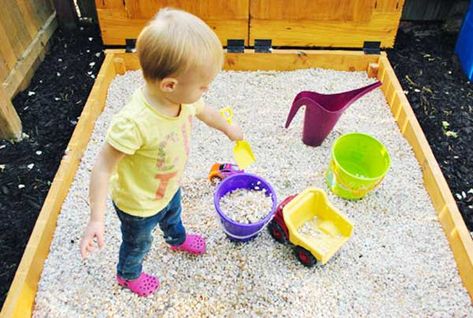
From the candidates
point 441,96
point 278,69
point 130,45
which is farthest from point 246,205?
point 441,96

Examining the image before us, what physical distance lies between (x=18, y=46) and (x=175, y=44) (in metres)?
1.78

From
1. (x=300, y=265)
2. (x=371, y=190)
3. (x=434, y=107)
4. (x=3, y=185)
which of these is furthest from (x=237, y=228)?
(x=434, y=107)

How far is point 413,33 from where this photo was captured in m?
2.89

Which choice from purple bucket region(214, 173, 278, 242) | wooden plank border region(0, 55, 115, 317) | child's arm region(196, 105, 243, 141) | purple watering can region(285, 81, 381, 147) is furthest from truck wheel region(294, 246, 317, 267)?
wooden plank border region(0, 55, 115, 317)

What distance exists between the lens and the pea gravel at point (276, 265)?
4.52ft

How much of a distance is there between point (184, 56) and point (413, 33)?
2509 mm

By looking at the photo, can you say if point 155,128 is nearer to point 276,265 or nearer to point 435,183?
point 276,265

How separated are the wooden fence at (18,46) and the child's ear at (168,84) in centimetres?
128

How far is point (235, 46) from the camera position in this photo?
231 cm

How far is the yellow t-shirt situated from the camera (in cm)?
94

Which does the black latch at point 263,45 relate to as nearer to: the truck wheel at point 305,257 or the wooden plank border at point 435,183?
the wooden plank border at point 435,183

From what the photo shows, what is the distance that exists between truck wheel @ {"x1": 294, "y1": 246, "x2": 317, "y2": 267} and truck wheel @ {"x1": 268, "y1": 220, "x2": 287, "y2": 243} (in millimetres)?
65

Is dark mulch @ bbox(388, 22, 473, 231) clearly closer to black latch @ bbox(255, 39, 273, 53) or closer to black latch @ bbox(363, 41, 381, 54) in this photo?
black latch @ bbox(363, 41, 381, 54)

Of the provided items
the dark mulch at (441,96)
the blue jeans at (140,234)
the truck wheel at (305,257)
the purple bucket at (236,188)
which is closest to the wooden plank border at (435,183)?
the dark mulch at (441,96)
